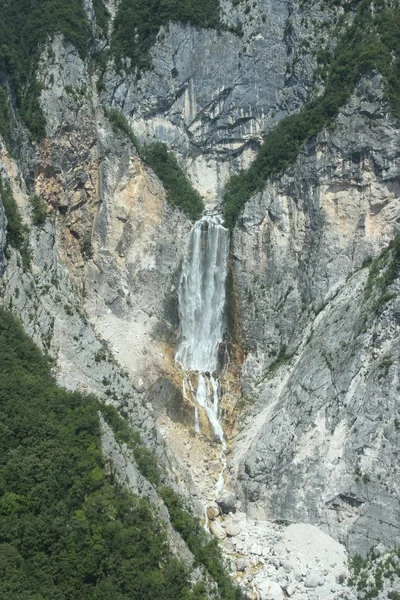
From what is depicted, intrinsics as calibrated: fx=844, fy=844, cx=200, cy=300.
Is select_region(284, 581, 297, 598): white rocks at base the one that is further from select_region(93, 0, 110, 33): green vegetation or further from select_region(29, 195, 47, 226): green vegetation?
select_region(93, 0, 110, 33): green vegetation

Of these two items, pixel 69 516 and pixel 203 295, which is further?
pixel 203 295

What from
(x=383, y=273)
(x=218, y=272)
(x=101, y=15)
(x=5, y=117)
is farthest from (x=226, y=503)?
(x=101, y=15)

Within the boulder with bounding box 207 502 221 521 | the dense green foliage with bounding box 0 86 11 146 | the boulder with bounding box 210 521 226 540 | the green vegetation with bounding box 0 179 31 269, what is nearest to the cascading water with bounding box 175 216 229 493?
the boulder with bounding box 207 502 221 521

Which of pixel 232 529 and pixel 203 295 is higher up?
pixel 203 295

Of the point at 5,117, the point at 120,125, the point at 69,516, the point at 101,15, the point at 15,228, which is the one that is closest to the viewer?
the point at 69,516

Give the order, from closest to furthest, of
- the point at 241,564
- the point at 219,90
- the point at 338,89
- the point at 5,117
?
the point at 241,564, the point at 5,117, the point at 338,89, the point at 219,90

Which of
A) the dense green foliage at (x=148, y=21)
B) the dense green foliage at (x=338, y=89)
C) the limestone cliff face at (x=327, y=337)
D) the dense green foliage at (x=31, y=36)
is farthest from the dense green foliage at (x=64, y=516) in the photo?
the dense green foliage at (x=148, y=21)

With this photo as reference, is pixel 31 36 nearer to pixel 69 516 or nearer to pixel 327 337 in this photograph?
pixel 327 337
